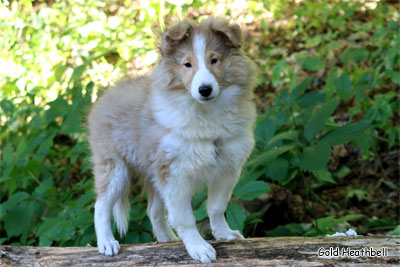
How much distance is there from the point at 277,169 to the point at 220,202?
0.69 metres

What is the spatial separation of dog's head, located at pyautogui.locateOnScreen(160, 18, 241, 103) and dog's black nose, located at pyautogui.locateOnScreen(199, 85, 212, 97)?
0.05 m

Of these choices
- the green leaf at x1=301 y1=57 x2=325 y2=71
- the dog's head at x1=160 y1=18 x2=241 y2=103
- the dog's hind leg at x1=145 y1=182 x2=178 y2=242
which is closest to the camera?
the dog's head at x1=160 y1=18 x2=241 y2=103

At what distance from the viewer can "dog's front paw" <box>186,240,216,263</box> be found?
2719 millimetres

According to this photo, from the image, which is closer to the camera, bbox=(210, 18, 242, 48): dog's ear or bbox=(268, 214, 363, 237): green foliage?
bbox=(210, 18, 242, 48): dog's ear

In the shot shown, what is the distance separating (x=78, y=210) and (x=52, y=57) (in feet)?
10.5

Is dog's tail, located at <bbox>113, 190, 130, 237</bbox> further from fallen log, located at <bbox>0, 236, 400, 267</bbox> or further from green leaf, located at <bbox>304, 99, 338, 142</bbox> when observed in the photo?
green leaf, located at <bbox>304, 99, 338, 142</bbox>

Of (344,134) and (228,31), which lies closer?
(228,31)

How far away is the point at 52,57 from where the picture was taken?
240 inches

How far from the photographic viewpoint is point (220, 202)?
3.18 meters

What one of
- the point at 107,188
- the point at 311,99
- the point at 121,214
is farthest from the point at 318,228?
the point at 107,188

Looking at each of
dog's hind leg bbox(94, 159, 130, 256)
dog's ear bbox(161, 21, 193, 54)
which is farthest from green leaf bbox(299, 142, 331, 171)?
dog's hind leg bbox(94, 159, 130, 256)

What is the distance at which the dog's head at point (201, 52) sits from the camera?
278 centimetres

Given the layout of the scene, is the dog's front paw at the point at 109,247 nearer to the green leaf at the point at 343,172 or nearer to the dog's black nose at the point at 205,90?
the dog's black nose at the point at 205,90

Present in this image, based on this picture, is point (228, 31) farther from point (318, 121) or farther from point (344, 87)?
point (344, 87)
